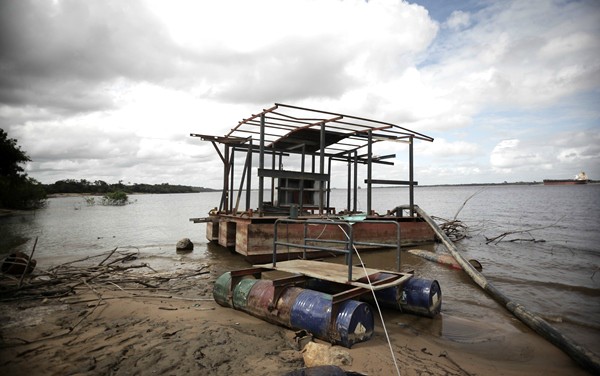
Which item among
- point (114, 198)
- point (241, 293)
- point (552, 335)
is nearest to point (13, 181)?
point (114, 198)

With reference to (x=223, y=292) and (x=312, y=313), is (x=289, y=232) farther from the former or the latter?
(x=312, y=313)

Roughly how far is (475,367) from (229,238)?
311 inches

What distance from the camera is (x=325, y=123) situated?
31.4 feet

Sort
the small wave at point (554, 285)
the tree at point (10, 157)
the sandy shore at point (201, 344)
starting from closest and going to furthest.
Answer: the sandy shore at point (201, 344)
the small wave at point (554, 285)
the tree at point (10, 157)

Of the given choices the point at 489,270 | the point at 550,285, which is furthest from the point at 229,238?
the point at 550,285

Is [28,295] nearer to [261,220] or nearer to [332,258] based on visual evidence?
[261,220]

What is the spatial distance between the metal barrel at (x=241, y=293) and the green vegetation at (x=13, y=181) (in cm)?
3360

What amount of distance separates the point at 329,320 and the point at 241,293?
5.68ft

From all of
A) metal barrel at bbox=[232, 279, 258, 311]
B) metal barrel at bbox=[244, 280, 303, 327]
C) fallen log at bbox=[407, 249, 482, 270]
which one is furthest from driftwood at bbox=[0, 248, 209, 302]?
fallen log at bbox=[407, 249, 482, 270]

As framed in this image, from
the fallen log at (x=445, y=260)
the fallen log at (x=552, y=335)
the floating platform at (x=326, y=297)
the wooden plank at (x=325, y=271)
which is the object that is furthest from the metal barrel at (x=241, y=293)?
the fallen log at (x=445, y=260)

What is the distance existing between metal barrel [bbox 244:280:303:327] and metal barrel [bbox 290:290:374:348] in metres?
0.14

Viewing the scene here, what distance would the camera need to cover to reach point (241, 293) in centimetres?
464

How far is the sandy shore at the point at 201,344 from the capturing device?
306cm

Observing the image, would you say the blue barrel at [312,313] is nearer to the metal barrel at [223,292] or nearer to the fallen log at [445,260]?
the metal barrel at [223,292]
